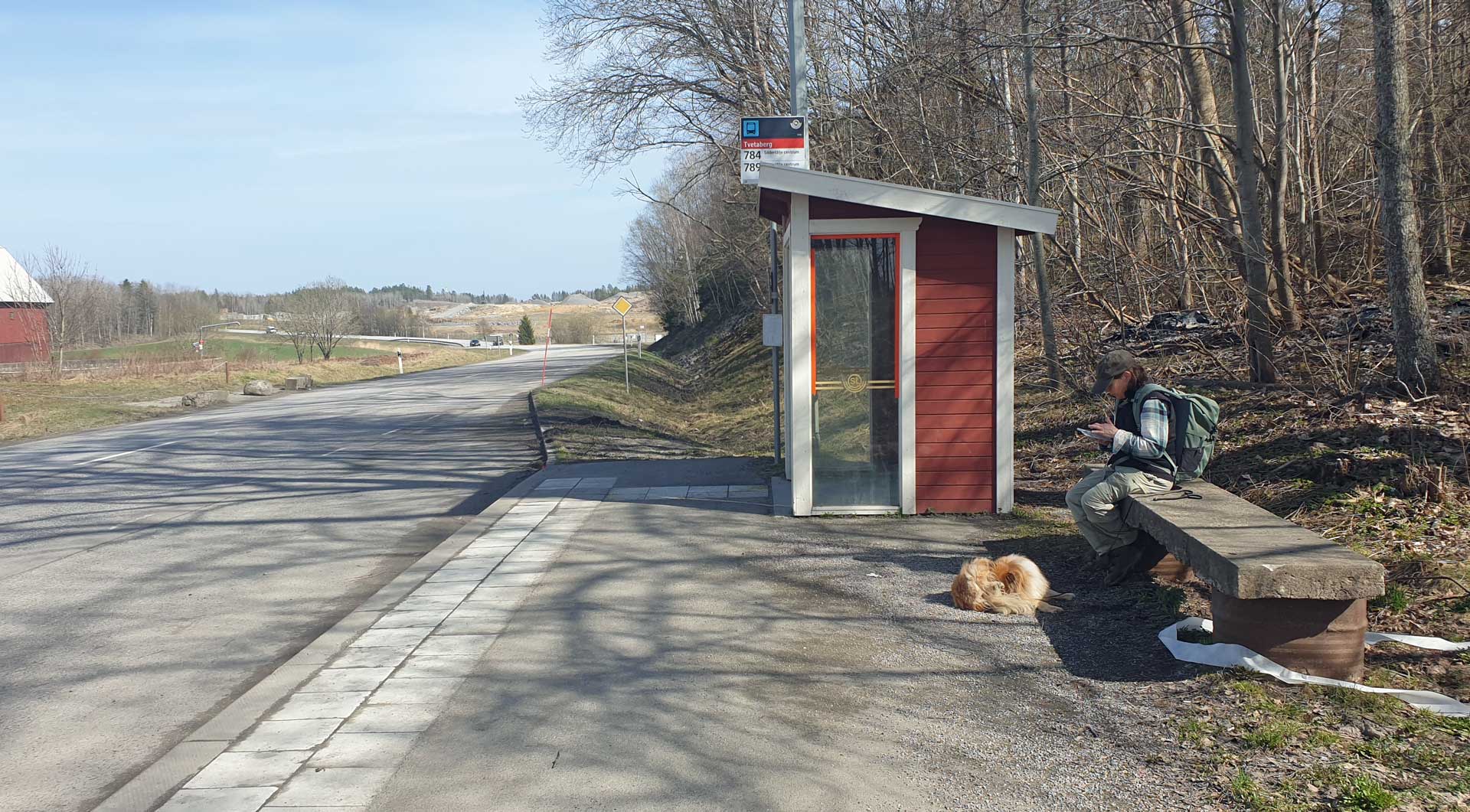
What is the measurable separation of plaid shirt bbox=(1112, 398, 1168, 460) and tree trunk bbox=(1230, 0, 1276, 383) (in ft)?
14.8

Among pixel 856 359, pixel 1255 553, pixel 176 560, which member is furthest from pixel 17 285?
pixel 1255 553

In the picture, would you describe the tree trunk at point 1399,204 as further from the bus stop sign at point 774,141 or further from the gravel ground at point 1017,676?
the bus stop sign at point 774,141

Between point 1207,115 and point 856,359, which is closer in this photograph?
point 856,359

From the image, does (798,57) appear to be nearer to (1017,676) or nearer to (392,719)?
(1017,676)

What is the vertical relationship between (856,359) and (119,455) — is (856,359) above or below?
above

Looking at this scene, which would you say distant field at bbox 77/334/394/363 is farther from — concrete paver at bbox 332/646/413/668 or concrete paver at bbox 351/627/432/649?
concrete paver at bbox 332/646/413/668

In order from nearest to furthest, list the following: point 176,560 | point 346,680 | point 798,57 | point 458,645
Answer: point 346,680
point 458,645
point 176,560
point 798,57

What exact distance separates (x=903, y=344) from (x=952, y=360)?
1.51ft

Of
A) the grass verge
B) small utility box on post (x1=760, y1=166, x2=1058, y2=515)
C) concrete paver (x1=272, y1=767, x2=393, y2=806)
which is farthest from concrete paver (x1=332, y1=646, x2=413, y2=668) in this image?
the grass verge

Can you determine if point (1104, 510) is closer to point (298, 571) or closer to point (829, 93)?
point (298, 571)

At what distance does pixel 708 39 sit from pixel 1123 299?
10507 millimetres

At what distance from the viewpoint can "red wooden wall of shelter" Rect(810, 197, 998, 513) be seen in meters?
8.48

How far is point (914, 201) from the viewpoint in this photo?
8.25m

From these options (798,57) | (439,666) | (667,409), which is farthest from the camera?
(667,409)
